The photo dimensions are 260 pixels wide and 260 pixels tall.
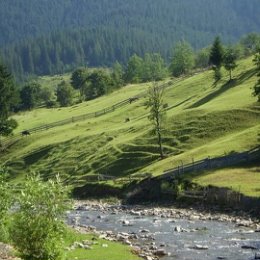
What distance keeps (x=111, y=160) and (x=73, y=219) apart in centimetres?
3440

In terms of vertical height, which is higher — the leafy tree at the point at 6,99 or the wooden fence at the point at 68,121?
the leafy tree at the point at 6,99

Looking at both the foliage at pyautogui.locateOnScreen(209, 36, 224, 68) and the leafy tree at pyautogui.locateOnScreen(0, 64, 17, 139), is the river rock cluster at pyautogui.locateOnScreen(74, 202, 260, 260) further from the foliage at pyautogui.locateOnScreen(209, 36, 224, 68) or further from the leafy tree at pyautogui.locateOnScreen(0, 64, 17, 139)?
the foliage at pyautogui.locateOnScreen(209, 36, 224, 68)

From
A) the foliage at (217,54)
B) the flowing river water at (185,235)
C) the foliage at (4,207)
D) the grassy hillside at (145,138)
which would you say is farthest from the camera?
the foliage at (217,54)

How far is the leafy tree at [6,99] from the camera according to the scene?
132 metres

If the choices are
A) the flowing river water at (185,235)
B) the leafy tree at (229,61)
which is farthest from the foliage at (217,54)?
the flowing river water at (185,235)

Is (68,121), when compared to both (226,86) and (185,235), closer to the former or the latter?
(226,86)

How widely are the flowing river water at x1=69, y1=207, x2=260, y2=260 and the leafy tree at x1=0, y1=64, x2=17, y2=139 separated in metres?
66.5

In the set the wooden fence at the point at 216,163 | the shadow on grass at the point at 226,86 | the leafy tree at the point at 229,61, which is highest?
the leafy tree at the point at 229,61

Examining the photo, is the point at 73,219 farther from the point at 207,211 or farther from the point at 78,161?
the point at 78,161

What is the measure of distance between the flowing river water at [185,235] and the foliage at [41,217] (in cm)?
1478

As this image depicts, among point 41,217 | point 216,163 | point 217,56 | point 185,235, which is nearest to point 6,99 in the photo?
point 217,56

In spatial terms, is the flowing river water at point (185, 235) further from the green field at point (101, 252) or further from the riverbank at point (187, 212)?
the green field at point (101, 252)

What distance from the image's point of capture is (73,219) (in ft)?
226

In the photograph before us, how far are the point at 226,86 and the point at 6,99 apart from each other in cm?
5384
